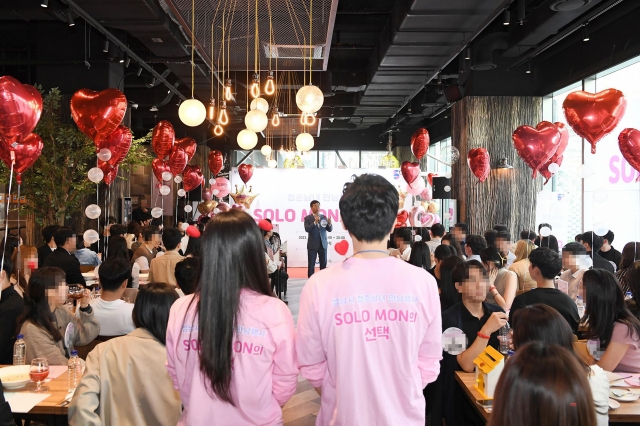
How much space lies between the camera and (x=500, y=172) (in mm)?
10172

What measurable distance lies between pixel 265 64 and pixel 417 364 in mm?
5865

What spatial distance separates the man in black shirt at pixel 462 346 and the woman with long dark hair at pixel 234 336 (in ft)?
4.64

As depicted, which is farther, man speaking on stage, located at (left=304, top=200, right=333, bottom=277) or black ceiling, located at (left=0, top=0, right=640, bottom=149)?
man speaking on stage, located at (left=304, top=200, right=333, bottom=277)

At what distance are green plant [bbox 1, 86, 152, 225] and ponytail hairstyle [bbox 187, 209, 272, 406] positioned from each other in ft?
22.5

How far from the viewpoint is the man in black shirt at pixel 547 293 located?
3.53m

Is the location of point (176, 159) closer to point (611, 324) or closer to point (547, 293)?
point (547, 293)

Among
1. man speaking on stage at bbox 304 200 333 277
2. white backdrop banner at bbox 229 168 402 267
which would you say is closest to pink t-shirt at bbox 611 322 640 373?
man speaking on stage at bbox 304 200 333 277

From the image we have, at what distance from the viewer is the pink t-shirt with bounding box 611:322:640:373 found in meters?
2.92

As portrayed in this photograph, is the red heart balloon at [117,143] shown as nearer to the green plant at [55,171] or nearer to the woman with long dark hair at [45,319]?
the green plant at [55,171]

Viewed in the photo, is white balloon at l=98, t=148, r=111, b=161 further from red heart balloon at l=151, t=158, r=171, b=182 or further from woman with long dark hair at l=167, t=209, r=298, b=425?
woman with long dark hair at l=167, t=209, r=298, b=425

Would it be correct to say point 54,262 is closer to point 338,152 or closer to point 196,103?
point 196,103

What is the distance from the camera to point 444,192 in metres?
10.9

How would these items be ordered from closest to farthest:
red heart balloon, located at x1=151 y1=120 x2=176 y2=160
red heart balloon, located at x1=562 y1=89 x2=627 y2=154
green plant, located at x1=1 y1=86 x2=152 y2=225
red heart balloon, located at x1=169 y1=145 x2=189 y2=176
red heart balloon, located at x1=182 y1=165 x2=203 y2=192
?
red heart balloon, located at x1=562 y1=89 x2=627 y2=154
green plant, located at x1=1 y1=86 x2=152 y2=225
red heart balloon, located at x1=151 y1=120 x2=176 y2=160
red heart balloon, located at x1=169 y1=145 x2=189 y2=176
red heart balloon, located at x1=182 y1=165 x2=203 y2=192

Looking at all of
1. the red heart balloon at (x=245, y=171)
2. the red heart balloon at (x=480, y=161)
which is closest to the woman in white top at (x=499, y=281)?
the red heart balloon at (x=480, y=161)
